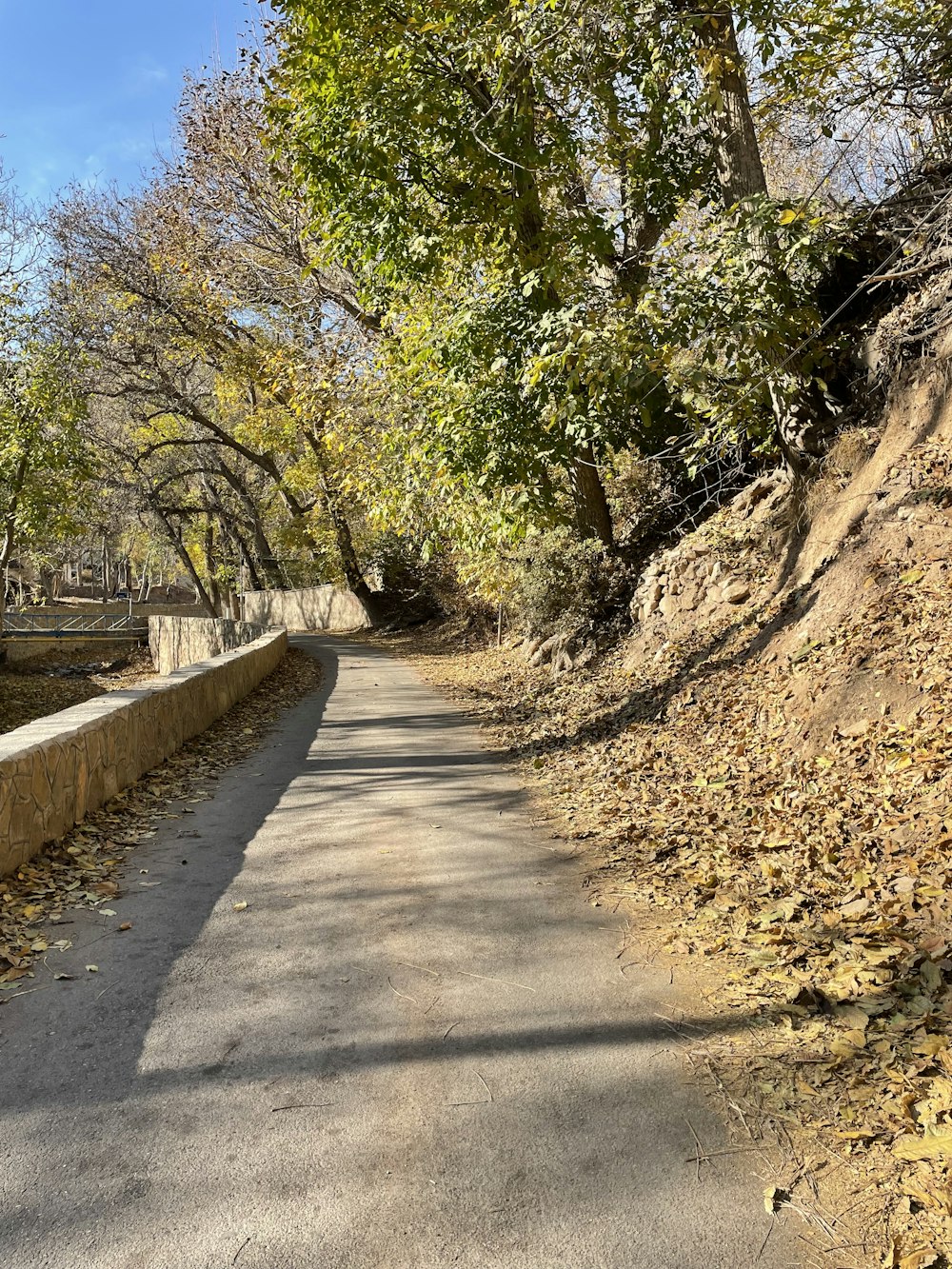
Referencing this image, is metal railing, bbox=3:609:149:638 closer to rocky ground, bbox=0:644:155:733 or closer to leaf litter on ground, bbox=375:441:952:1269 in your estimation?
rocky ground, bbox=0:644:155:733

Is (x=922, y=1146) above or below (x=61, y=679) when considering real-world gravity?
below

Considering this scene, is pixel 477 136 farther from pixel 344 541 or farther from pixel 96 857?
A: pixel 344 541

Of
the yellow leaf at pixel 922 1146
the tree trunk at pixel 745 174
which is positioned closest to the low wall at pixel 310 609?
the tree trunk at pixel 745 174

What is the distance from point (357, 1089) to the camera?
10.1 feet

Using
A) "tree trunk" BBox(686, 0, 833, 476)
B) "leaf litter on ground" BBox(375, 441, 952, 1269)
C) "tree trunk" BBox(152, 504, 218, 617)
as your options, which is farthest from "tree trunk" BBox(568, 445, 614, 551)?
"tree trunk" BBox(152, 504, 218, 617)

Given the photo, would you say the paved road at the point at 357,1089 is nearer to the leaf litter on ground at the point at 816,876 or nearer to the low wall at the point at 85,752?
the leaf litter on ground at the point at 816,876

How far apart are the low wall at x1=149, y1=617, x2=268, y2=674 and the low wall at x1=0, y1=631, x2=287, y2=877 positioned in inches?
363

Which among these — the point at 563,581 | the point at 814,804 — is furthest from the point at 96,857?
the point at 563,581

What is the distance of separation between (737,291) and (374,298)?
A: 4961mm

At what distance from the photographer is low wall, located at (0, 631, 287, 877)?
5125 millimetres

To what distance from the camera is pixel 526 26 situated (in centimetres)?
760

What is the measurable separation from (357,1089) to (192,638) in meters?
20.7

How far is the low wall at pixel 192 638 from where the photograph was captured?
2002 cm

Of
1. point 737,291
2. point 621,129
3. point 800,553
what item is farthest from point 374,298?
point 800,553
